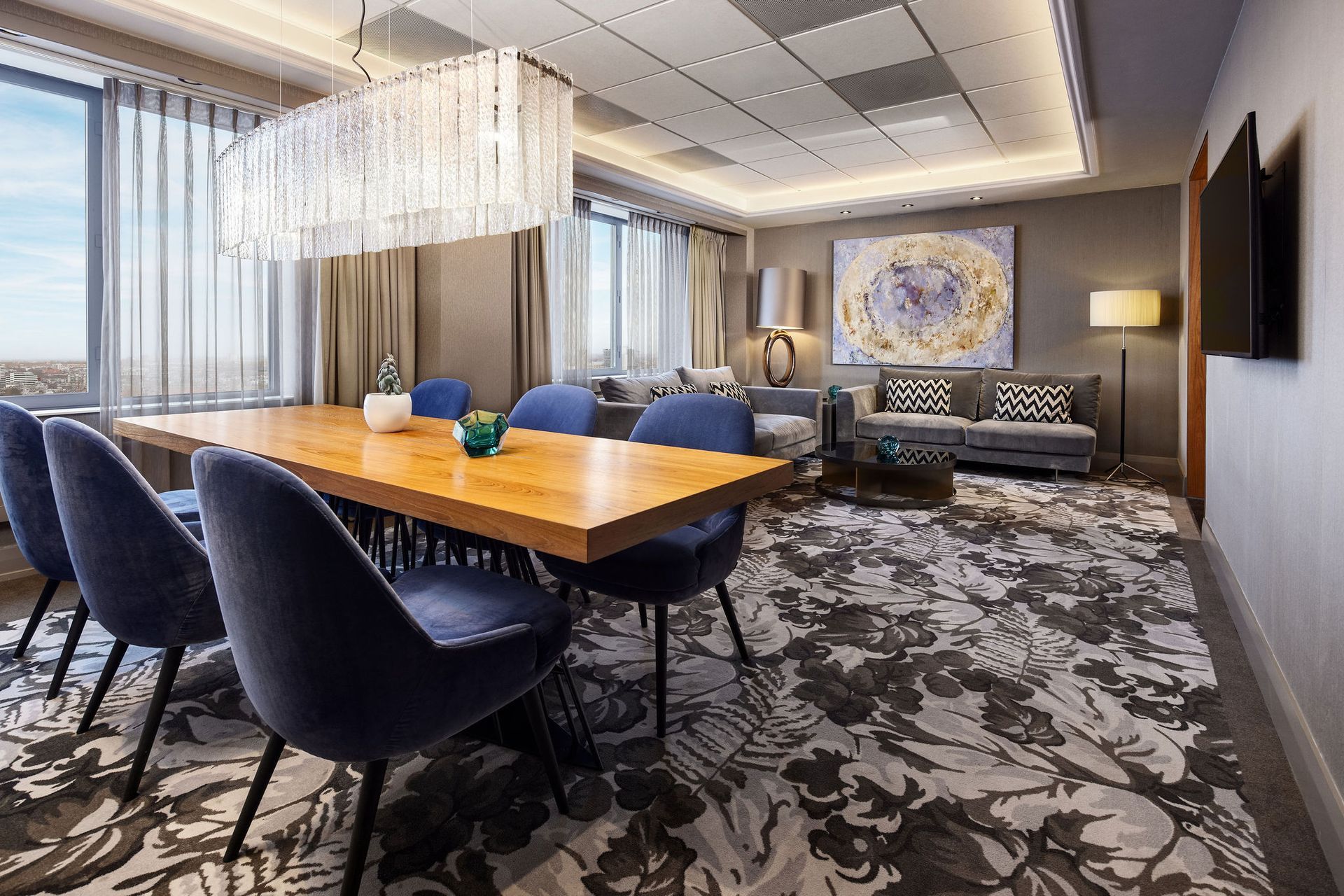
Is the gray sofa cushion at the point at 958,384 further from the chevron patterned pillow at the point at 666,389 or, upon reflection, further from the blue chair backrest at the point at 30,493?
the blue chair backrest at the point at 30,493

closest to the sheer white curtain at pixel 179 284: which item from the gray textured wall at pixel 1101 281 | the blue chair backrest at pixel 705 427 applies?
the blue chair backrest at pixel 705 427

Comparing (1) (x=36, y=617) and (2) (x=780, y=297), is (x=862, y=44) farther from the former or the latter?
(1) (x=36, y=617)

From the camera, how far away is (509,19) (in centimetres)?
335

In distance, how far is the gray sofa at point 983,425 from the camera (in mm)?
5531

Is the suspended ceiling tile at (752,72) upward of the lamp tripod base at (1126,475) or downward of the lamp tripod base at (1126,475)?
upward

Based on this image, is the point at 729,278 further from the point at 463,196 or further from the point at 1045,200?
the point at 463,196

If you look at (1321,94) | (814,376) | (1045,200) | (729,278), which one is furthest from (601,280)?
(1321,94)

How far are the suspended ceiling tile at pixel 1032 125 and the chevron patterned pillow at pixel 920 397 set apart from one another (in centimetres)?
212

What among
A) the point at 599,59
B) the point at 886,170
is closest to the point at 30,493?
the point at 599,59

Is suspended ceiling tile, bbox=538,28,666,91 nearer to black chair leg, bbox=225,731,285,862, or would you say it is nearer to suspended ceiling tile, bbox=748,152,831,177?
suspended ceiling tile, bbox=748,152,831,177

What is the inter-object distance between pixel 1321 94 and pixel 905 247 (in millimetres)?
5237

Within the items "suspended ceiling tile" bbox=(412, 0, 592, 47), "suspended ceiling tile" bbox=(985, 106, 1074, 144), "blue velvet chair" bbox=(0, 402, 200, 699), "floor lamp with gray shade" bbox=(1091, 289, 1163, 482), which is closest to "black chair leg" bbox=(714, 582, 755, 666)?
"blue velvet chair" bbox=(0, 402, 200, 699)

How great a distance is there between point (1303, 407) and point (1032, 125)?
3.67 meters

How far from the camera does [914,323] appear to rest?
6906 mm
